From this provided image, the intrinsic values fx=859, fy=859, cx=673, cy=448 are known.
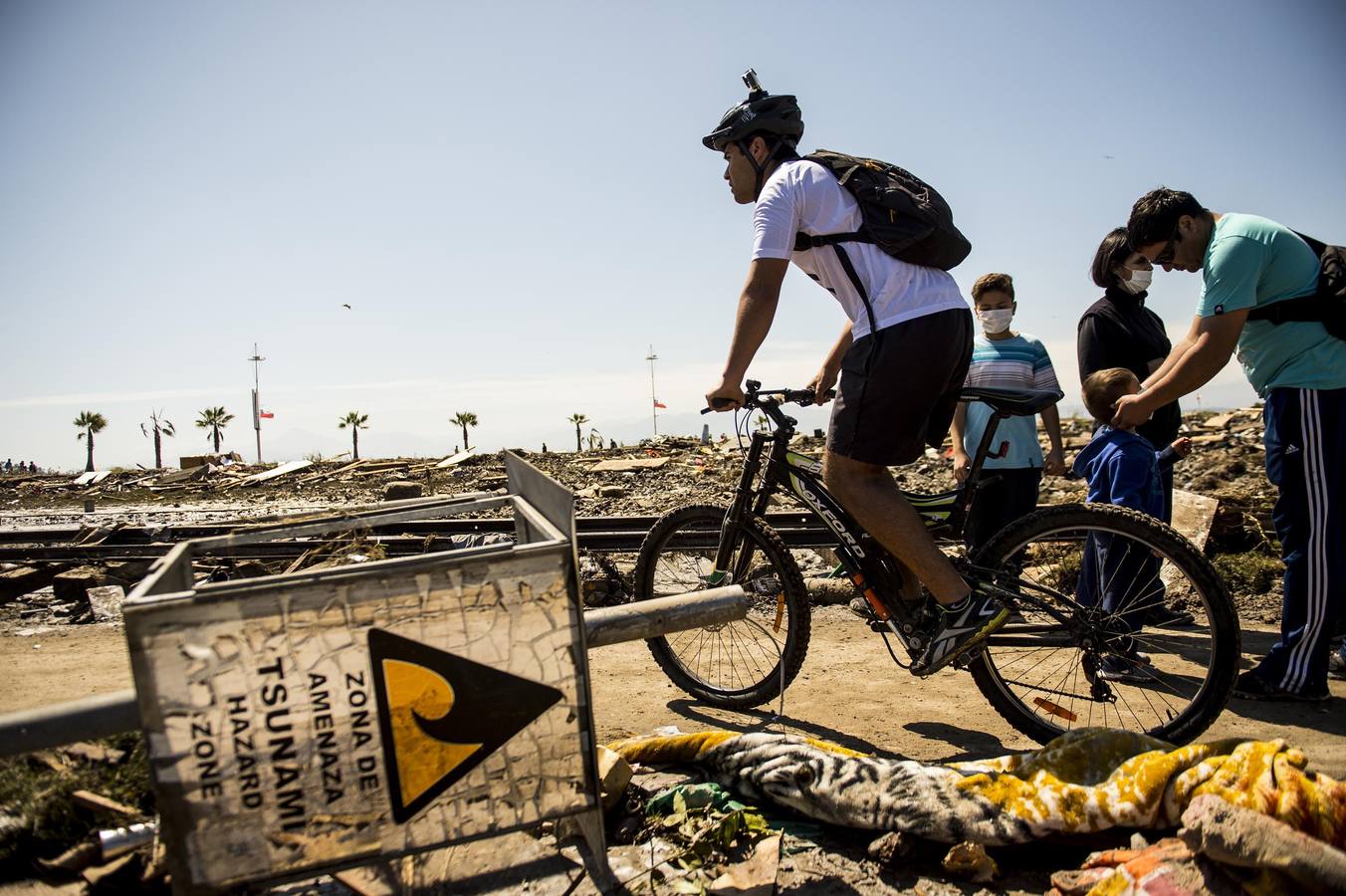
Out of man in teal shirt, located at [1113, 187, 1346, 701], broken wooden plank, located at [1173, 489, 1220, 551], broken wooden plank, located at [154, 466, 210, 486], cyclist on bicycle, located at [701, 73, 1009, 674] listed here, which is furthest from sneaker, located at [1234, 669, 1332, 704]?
broken wooden plank, located at [154, 466, 210, 486]

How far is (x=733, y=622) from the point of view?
439cm

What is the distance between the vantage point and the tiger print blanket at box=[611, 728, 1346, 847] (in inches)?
81.8

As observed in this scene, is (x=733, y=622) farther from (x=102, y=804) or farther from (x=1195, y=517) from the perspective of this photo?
(x=1195, y=517)

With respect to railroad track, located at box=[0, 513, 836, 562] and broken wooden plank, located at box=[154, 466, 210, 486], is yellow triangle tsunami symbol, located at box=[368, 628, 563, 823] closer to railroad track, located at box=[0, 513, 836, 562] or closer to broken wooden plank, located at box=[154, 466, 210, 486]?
railroad track, located at box=[0, 513, 836, 562]

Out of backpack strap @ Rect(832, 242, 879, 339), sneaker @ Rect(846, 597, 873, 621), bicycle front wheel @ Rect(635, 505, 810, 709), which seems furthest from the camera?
sneaker @ Rect(846, 597, 873, 621)

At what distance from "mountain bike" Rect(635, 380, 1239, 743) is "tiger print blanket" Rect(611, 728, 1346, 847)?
0.79 metres

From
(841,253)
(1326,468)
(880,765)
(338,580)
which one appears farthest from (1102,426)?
(338,580)

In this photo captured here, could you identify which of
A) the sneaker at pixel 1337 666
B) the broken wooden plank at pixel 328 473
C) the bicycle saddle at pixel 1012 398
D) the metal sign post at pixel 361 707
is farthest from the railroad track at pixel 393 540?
the broken wooden plank at pixel 328 473

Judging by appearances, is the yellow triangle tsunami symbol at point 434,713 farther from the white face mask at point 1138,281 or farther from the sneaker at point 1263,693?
the white face mask at point 1138,281

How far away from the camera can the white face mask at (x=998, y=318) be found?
521 cm

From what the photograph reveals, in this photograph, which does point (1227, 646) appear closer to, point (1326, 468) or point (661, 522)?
point (1326, 468)

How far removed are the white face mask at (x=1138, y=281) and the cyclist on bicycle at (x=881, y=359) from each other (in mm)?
2314

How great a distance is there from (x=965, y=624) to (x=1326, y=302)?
7.12 feet

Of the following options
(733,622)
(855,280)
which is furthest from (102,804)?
(855,280)
